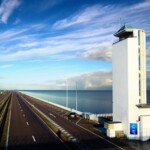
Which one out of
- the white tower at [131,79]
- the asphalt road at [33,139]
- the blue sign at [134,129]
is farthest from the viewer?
Result: the white tower at [131,79]

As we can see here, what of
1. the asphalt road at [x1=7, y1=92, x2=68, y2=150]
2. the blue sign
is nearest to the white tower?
the blue sign

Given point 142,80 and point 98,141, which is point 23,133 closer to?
point 98,141

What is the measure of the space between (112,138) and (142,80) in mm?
8241

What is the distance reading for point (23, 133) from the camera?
3588cm

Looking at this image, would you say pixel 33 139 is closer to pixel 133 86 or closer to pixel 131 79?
pixel 133 86

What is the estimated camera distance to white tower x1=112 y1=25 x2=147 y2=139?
3275cm

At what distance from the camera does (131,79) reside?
3316cm

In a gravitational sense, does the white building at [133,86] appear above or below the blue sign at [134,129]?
above

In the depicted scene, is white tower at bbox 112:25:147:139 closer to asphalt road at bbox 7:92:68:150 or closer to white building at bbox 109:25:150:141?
white building at bbox 109:25:150:141

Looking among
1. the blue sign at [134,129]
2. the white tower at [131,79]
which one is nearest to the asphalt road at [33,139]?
the blue sign at [134,129]

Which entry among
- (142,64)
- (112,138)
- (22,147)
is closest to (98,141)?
(112,138)

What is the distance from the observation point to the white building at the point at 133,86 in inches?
1271

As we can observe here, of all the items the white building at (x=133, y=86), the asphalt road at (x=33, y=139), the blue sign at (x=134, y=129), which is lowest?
the asphalt road at (x=33, y=139)

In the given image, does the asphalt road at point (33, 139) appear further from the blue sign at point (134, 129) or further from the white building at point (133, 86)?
the blue sign at point (134, 129)
